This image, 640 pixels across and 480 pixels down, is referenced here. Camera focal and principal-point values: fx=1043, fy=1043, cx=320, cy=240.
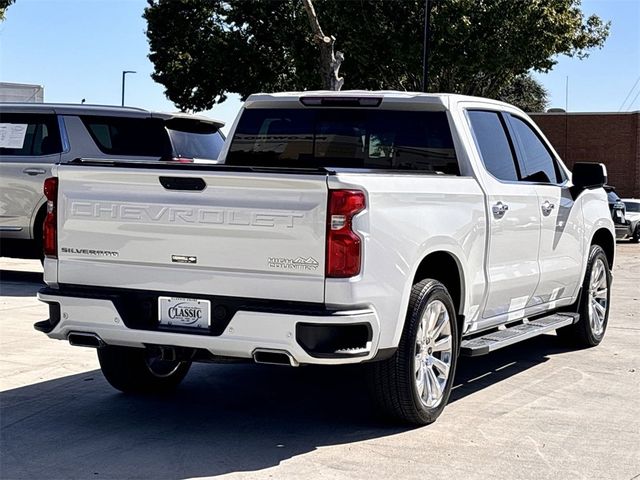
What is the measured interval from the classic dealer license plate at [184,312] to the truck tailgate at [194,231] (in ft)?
0.21

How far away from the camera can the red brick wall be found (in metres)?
49.2

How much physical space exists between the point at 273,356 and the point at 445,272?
1634 millimetres

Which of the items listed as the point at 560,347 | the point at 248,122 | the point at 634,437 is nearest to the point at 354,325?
the point at 634,437

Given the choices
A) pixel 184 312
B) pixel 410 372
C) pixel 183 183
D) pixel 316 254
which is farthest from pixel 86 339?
pixel 410 372

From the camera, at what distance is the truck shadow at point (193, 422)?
5.44 metres

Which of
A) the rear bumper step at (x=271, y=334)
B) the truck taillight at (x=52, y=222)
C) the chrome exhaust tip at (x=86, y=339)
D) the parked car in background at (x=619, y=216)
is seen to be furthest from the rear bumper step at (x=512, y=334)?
the parked car in background at (x=619, y=216)

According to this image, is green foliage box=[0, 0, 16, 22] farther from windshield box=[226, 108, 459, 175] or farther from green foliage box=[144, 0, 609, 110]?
windshield box=[226, 108, 459, 175]

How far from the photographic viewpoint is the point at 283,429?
620 cm

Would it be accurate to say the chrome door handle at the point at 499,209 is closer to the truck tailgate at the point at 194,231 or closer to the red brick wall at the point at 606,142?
the truck tailgate at the point at 194,231

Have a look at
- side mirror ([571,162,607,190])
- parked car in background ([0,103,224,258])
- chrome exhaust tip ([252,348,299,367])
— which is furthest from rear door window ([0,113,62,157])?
chrome exhaust tip ([252,348,299,367])

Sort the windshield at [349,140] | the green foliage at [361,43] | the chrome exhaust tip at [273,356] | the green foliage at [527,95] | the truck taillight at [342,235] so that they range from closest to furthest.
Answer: the truck taillight at [342,235]
the chrome exhaust tip at [273,356]
the windshield at [349,140]
the green foliage at [361,43]
the green foliage at [527,95]

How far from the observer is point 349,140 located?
7.48 m

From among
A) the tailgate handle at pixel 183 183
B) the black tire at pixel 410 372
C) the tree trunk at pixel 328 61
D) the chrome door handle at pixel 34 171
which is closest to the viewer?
the tailgate handle at pixel 183 183

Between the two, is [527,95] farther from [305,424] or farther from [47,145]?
[305,424]
